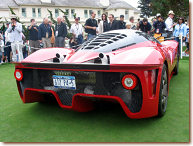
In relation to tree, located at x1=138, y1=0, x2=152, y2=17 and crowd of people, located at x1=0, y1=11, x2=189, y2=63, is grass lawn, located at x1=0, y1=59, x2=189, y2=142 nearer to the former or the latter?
crowd of people, located at x1=0, y1=11, x2=189, y2=63

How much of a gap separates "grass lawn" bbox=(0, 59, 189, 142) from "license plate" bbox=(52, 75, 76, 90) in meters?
0.48

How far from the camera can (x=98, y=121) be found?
2.89m

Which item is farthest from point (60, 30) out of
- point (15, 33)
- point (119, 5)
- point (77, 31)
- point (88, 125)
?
point (119, 5)

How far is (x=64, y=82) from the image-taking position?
109 inches

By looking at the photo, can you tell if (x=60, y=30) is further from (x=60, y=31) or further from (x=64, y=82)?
(x=64, y=82)

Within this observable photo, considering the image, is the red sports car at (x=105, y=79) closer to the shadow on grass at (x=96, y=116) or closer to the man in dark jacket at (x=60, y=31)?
the shadow on grass at (x=96, y=116)

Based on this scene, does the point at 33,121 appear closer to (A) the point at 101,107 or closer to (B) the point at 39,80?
(B) the point at 39,80

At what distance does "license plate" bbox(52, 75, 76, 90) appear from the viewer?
2731mm

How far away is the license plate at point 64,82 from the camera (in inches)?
108

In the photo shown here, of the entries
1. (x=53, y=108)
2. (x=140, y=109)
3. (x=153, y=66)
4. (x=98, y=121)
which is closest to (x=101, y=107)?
(x=98, y=121)

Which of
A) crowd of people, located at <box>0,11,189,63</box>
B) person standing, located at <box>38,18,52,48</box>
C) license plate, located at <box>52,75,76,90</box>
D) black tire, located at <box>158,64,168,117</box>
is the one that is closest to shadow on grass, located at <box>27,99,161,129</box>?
black tire, located at <box>158,64,168,117</box>

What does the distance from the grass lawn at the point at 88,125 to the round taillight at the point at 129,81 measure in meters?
0.53

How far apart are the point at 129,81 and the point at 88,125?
79cm

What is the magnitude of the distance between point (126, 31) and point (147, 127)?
5.29 feet
